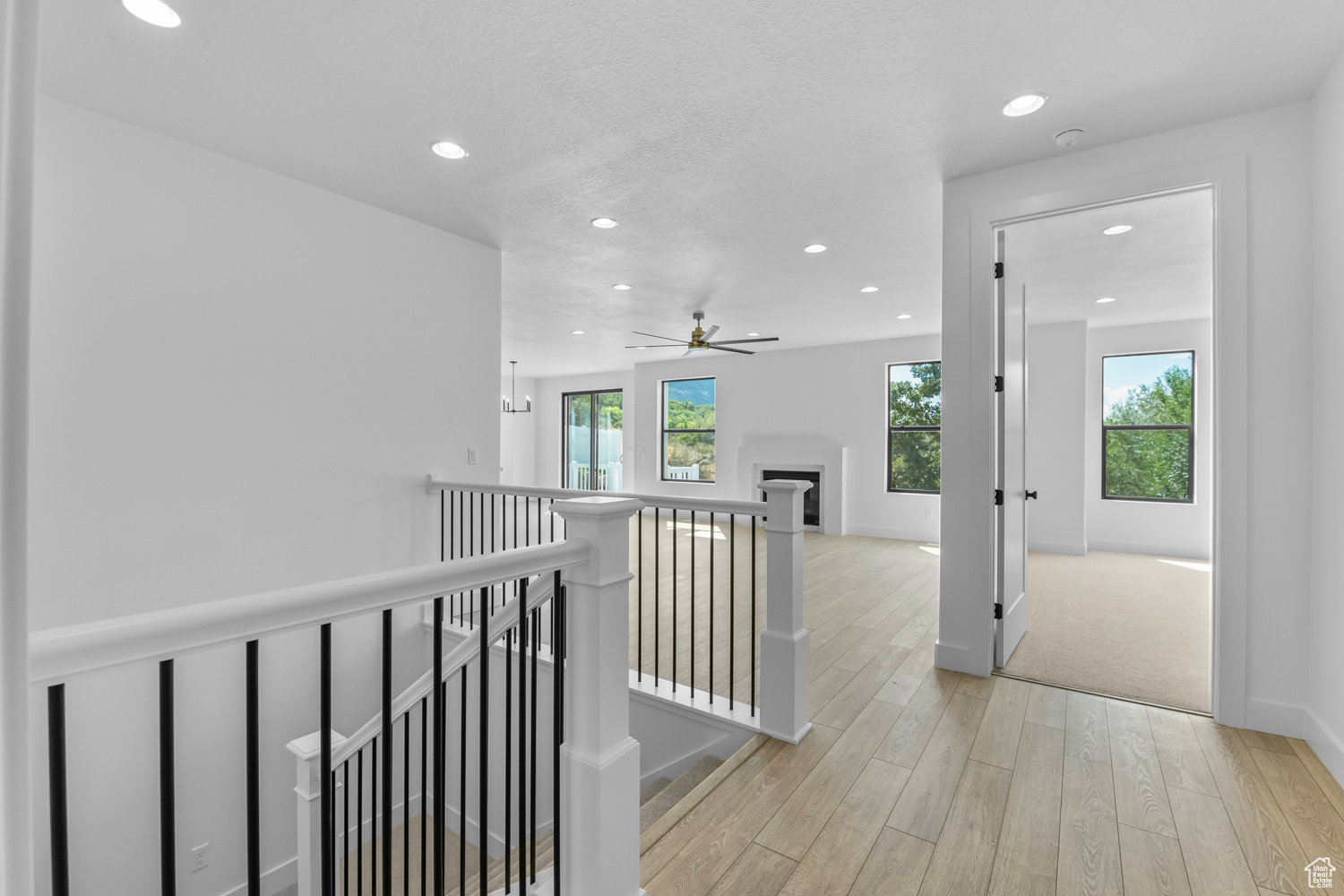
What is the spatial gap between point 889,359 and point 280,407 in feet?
21.0

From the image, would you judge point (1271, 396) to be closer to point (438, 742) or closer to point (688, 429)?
point (438, 742)

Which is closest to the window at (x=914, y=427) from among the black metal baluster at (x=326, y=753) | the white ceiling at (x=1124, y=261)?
the white ceiling at (x=1124, y=261)

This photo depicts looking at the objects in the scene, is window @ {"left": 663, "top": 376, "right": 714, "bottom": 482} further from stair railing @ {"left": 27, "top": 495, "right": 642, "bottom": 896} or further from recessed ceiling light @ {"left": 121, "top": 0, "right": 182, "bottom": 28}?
stair railing @ {"left": 27, "top": 495, "right": 642, "bottom": 896}

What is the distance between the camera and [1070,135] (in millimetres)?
2502

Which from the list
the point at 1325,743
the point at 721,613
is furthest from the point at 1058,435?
the point at 1325,743

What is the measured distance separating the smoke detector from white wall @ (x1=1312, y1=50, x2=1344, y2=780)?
0.72m

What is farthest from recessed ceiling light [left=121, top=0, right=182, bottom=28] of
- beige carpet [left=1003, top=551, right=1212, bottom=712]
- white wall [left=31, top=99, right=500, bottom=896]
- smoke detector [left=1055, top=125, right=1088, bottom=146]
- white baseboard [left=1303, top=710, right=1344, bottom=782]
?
white baseboard [left=1303, top=710, right=1344, bottom=782]

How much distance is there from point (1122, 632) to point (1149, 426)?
368 centimetres

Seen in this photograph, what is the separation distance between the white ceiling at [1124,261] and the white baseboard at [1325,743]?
1.80m

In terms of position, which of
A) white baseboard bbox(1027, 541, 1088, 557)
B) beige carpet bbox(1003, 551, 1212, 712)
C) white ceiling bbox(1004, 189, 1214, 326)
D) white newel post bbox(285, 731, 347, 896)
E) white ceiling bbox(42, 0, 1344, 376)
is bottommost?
white newel post bbox(285, 731, 347, 896)

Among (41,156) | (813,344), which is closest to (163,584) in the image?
(41,156)

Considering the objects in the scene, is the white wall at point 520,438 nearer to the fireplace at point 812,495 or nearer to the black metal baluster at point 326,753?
the fireplace at point 812,495

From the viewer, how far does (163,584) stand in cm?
253

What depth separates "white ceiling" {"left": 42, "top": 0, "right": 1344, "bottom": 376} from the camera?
1.86 meters
